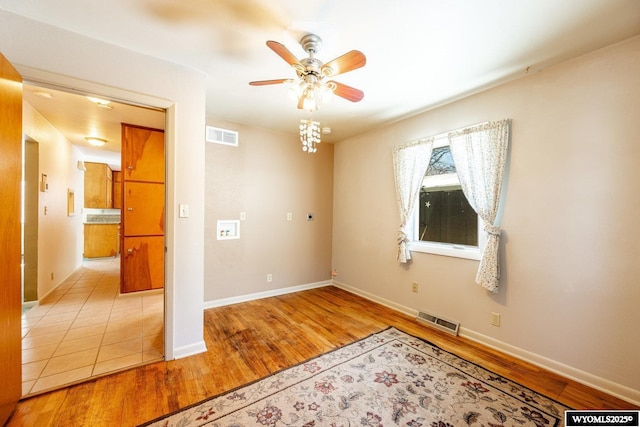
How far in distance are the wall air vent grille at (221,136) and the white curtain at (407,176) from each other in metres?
2.30

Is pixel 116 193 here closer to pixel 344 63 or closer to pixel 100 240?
pixel 100 240

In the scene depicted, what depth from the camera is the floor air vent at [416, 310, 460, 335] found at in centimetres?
282

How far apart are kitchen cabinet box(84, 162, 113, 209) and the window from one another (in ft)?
26.1

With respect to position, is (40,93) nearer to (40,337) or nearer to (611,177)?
(40,337)

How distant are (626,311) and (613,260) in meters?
0.37

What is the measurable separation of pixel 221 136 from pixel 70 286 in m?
3.76

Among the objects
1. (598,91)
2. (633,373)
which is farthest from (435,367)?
(598,91)

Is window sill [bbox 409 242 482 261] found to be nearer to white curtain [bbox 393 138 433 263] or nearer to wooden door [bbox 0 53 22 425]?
white curtain [bbox 393 138 433 263]

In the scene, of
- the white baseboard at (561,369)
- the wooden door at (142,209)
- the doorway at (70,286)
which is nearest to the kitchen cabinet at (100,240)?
the doorway at (70,286)

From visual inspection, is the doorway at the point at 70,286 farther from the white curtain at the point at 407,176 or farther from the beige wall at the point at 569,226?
the beige wall at the point at 569,226

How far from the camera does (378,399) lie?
1.83 metres

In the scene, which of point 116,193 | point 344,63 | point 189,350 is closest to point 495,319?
point 344,63

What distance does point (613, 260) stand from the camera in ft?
6.25

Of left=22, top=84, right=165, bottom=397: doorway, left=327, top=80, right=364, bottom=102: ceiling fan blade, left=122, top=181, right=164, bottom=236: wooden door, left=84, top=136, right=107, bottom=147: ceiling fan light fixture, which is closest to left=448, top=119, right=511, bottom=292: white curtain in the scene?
left=327, top=80, right=364, bottom=102: ceiling fan blade
